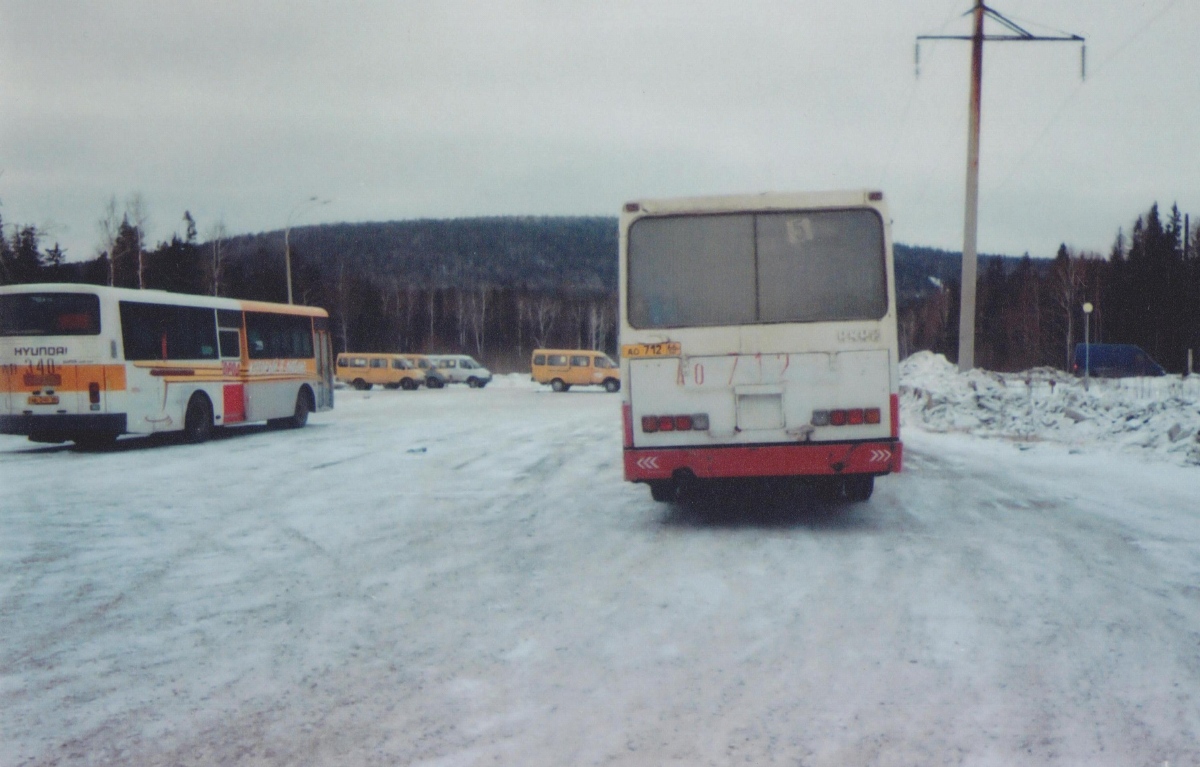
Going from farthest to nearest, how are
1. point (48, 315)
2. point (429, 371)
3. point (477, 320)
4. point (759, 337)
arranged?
1. point (477, 320)
2. point (429, 371)
3. point (48, 315)
4. point (759, 337)

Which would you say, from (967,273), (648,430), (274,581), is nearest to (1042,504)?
(648,430)

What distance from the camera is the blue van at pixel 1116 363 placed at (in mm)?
44562

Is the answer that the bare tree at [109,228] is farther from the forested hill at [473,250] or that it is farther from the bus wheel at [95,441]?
the forested hill at [473,250]

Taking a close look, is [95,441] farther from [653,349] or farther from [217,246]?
[217,246]

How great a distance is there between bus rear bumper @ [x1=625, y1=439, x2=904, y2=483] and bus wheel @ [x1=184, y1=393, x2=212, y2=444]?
12451mm

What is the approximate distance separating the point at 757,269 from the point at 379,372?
49179mm

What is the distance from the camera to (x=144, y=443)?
62.0 ft

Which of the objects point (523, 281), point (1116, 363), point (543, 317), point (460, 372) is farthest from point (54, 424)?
point (523, 281)

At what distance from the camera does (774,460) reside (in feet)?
27.6

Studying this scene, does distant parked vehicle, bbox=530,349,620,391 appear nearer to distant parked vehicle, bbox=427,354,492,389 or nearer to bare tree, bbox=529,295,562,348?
distant parked vehicle, bbox=427,354,492,389

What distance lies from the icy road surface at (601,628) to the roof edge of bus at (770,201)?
2828 millimetres

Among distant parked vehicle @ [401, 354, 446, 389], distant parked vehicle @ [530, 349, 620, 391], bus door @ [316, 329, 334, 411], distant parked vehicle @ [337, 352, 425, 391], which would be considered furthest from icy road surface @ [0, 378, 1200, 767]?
distant parked vehicle @ [401, 354, 446, 389]

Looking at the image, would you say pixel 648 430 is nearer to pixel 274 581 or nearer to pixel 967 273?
pixel 274 581

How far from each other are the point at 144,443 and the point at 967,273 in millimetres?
16883
